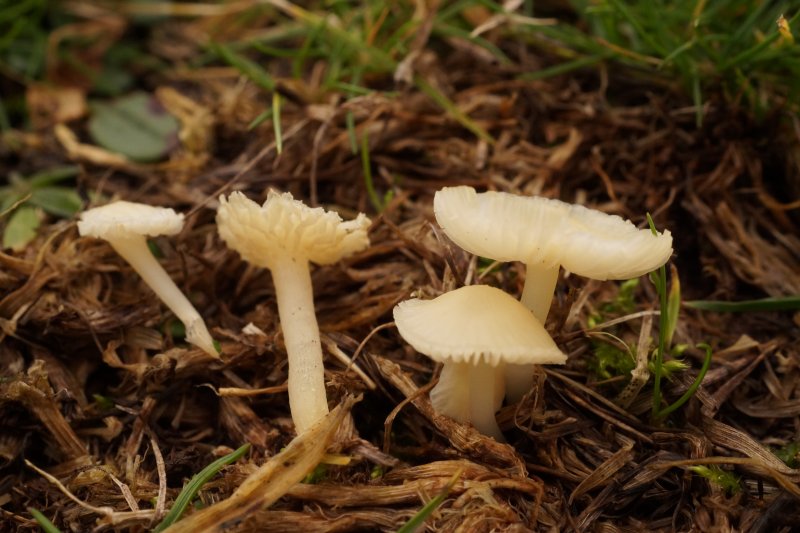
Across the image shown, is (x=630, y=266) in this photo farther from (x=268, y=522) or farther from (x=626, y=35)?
(x=626, y=35)

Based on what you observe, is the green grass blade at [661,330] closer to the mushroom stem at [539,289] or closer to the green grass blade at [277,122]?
the mushroom stem at [539,289]

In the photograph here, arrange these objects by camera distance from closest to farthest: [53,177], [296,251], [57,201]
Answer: [296,251]
[57,201]
[53,177]

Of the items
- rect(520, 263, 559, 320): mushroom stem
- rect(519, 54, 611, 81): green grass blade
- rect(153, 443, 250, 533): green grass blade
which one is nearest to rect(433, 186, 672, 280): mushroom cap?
rect(520, 263, 559, 320): mushroom stem

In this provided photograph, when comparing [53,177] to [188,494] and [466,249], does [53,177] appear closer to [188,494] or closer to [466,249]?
[188,494]

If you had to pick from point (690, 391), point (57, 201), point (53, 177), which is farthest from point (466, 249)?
point (53, 177)

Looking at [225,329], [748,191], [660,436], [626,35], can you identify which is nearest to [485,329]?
[660,436]

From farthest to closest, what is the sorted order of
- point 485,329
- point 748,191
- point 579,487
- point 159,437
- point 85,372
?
point 748,191 → point 85,372 → point 159,437 → point 579,487 → point 485,329

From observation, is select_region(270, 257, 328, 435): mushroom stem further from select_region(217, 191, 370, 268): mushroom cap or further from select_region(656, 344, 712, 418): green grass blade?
select_region(656, 344, 712, 418): green grass blade
